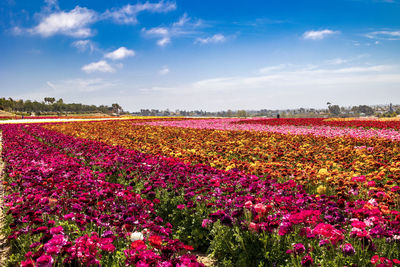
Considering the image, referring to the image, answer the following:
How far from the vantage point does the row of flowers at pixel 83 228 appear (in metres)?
2.66

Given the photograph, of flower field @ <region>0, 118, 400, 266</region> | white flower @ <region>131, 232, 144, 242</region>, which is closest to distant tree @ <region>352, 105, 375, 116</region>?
flower field @ <region>0, 118, 400, 266</region>

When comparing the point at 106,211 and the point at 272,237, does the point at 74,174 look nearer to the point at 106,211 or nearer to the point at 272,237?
the point at 106,211

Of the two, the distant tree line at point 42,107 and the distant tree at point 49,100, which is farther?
the distant tree at point 49,100

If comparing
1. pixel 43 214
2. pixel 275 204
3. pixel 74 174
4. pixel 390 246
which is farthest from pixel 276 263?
pixel 74 174

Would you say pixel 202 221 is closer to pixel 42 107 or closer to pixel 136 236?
pixel 136 236

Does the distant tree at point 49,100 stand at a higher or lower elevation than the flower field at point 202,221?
higher

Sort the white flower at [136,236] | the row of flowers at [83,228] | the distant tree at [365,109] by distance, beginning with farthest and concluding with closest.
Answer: the distant tree at [365,109], the white flower at [136,236], the row of flowers at [83,228]

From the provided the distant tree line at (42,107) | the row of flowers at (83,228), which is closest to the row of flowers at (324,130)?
the row of flowers at (83,228)

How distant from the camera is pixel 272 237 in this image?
3697mm

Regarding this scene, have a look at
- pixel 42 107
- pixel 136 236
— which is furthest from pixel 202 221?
pixel 42 107

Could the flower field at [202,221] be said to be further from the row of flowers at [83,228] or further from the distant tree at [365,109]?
Result: the distant tree at [365,109]

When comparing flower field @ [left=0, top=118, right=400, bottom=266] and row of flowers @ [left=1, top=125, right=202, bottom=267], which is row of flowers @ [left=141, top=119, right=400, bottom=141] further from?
row of flowers @ [left=1, top=125, right=202, bottom=267]

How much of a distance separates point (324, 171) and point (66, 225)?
213 inches

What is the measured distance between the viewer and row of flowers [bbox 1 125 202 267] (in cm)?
266
